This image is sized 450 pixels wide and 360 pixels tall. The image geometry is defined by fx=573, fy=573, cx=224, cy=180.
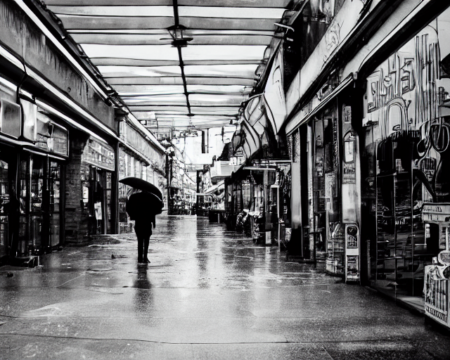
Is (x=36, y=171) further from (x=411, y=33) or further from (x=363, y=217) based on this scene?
(x=411, y=33)

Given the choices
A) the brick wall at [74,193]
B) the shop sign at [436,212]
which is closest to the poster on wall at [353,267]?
the shop sign at [436,212]

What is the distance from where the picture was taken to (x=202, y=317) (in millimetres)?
6668

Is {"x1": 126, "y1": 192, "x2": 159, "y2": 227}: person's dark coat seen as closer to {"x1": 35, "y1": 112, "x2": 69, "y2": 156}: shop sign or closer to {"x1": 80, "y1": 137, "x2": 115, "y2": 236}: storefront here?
{"x1": 35, "y1": 112, "x2": 69, "y2": 156}: shop sign

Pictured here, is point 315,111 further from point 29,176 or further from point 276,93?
point 29,176

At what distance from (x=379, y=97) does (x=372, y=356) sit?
438cm

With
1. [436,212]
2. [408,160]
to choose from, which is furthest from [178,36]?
[436,212]

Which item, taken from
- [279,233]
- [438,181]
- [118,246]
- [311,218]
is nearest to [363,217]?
[438,181]

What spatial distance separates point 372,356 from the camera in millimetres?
5004

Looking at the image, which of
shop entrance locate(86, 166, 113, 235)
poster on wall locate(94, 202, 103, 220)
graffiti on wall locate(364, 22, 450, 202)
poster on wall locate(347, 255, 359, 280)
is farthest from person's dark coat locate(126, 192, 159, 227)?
poster on wall locate(94, 202, 103, 220)

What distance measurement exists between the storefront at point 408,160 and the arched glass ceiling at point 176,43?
3458 mm

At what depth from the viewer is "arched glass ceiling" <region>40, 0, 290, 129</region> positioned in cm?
1068

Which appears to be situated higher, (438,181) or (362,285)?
(438,181)

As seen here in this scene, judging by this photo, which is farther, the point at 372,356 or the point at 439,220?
the point at 439,220

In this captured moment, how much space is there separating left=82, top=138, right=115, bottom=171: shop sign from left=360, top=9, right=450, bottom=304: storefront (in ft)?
38.5
